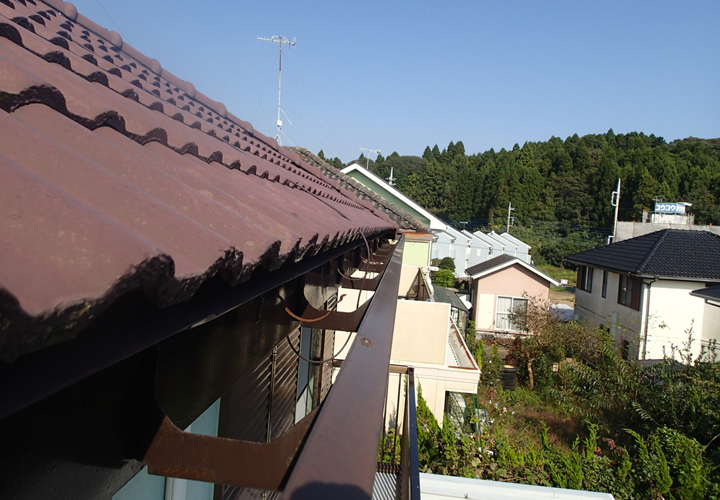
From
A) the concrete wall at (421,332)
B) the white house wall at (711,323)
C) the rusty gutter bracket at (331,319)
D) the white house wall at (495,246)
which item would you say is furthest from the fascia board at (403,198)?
the white house wall at (495,246)

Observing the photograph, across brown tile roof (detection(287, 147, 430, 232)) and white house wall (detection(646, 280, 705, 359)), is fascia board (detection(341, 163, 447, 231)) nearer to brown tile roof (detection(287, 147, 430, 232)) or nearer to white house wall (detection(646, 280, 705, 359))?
brown tile roof (detection(287, 147, 430, 232))

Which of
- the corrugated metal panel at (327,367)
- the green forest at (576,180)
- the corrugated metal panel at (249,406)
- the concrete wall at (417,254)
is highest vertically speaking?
the green forest at (576,180)

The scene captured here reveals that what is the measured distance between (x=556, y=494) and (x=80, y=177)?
647 centimetres

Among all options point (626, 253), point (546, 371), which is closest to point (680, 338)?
point (626, 253)

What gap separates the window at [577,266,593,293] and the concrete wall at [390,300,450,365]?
18211 millimetres

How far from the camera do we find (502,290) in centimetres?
2594

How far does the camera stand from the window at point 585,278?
2441 centimetres

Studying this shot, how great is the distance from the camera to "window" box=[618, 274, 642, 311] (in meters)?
19.5

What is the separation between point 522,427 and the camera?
12.4 meters

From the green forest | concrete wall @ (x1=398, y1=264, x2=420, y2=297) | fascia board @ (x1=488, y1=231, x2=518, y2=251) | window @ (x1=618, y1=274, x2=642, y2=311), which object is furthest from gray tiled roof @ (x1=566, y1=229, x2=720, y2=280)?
the green forest

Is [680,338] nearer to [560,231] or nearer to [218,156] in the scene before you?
[218,156]

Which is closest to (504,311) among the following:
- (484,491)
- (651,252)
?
(651,252)

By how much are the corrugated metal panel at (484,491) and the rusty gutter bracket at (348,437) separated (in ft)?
16.7

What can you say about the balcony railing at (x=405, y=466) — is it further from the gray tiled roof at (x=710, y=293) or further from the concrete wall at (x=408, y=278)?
the gray tiled roof at (x=710, y=293)
